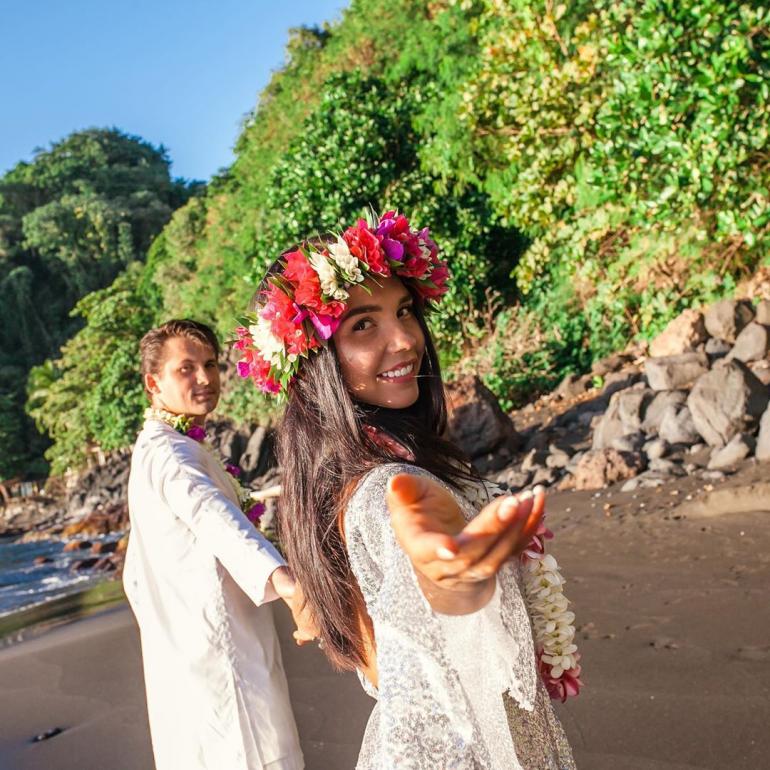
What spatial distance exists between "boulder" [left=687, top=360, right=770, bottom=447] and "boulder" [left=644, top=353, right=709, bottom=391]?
3.27 ft

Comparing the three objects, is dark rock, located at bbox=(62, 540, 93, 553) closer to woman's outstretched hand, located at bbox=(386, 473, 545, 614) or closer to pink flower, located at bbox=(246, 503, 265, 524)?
pink flower, located at bbox=(246, 503, 265, 524)

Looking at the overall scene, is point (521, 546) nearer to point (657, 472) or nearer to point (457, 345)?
point (657, 472)

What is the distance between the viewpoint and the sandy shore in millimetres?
3531

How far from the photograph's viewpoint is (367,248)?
189 centimetres

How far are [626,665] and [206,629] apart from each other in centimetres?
235

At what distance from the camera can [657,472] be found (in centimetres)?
728

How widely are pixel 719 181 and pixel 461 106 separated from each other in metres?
4.24

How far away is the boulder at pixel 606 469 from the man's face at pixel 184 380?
16.6 feet

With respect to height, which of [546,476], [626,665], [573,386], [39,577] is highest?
[573,386]

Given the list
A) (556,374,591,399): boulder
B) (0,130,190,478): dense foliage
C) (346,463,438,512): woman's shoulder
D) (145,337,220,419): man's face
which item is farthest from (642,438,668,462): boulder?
(0,130,190,478): dense foliage

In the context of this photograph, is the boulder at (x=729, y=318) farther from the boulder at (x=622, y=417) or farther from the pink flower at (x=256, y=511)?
the pink flower at (x=256, y=511)

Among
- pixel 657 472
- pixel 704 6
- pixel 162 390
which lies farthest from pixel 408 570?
pixel 704 6

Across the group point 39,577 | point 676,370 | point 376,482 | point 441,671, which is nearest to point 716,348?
point 676,370

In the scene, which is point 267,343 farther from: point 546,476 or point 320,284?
point 546,476
